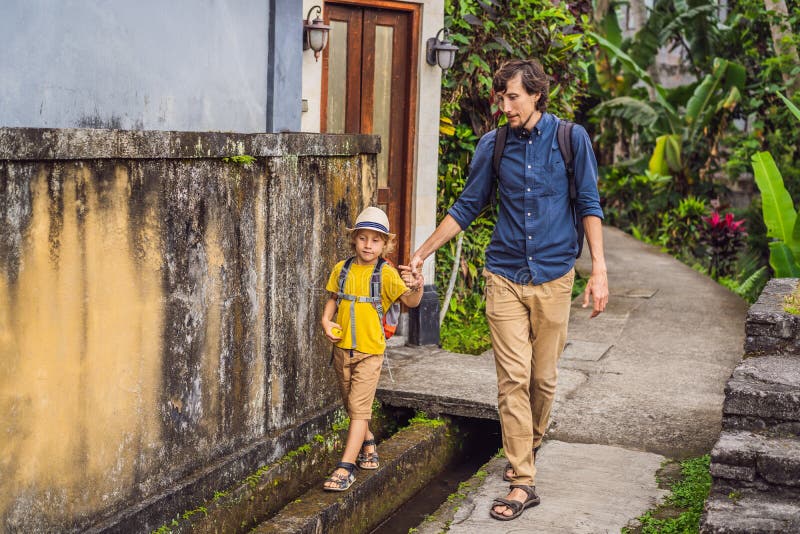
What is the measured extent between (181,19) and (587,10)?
657 centimetres

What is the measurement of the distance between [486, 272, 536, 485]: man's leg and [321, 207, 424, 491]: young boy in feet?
1.32

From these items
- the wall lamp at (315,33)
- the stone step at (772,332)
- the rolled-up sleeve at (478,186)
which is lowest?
the stone step at (772,332)

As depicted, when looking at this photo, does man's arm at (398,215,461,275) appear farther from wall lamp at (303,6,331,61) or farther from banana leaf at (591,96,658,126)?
banana leaf at (591,96,658,126)

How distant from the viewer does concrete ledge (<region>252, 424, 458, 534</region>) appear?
4730mm

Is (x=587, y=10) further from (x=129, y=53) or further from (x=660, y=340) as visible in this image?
(x=129, y=53)

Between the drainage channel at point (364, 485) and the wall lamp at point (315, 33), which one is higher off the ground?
the wall lamp at point (315, 33)

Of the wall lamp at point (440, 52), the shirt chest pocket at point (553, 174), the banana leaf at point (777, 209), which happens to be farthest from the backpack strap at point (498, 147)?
the banana leaf at point (777, 209)

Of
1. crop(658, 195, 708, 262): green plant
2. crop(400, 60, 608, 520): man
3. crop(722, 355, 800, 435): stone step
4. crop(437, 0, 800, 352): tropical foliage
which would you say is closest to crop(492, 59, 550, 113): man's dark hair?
crop(400, 60, 608, 520): man

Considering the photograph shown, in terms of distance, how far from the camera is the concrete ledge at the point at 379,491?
4730 millimetres

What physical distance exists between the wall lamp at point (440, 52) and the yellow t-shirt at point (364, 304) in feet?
11.2

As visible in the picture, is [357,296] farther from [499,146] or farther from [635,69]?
[635,69]

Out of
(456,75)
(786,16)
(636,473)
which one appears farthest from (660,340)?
(786,16)

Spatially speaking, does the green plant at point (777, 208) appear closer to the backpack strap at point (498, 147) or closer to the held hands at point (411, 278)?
the backpack strap at point (498, 147)

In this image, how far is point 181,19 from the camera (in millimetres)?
5336
